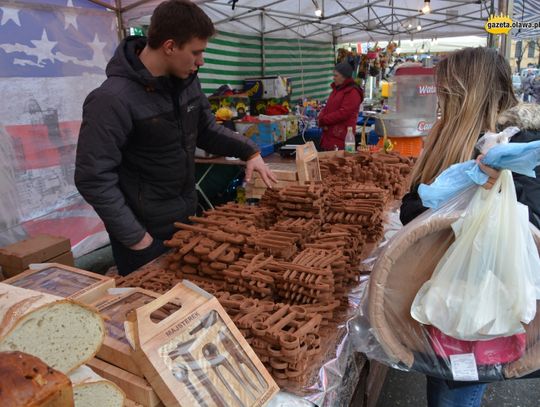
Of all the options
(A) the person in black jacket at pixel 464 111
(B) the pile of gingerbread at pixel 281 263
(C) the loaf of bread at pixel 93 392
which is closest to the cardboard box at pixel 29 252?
(B) the pile of gingerbread at pixel 281 263

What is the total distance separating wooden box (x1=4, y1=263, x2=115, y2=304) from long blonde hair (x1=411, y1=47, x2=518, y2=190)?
1572 millimetres

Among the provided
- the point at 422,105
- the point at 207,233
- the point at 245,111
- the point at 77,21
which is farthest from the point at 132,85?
the point at 245,111

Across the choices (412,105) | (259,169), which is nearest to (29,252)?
(259,169)

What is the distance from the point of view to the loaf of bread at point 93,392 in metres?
1.07

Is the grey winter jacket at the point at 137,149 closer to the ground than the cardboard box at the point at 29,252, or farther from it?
farther from it

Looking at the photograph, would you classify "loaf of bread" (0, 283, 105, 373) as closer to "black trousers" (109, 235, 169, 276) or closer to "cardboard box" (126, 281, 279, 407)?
"cardboard box" (126, 281, 279, 407)

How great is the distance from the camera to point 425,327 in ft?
5.54

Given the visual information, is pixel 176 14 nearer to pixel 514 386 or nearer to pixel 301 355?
pixel 301 355

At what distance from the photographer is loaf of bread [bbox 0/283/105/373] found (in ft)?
3.35

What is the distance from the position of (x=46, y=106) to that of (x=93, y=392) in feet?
13.3

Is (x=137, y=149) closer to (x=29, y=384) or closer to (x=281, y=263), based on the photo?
(x=281, y=263)

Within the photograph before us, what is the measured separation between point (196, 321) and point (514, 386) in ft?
10.2

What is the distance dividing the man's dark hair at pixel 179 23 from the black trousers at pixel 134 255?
121cm

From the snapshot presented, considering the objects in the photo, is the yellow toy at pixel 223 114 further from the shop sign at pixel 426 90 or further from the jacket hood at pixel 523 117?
→ the jacket hood at pixel 523 117
